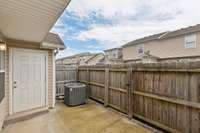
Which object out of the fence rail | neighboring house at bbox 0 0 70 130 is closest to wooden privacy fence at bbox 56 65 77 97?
neighboring house at bbox 0 0 70 130

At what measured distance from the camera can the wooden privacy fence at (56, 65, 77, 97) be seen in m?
7.28

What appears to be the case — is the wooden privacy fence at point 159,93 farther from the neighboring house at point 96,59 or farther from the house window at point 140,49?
the neighboring house at point 96,59

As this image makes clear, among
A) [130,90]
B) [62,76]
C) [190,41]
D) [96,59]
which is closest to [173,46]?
[190,41]

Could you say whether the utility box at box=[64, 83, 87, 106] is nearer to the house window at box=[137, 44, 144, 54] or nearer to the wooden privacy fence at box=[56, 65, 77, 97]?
the wooden privacy fence at box=[56, 65, 77, 97]

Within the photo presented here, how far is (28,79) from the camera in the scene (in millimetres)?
4766

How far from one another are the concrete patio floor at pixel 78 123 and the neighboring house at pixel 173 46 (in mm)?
11402

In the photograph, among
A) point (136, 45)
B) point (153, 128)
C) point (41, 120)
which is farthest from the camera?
point (136, 45)

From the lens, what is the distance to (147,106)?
3904 millimetres

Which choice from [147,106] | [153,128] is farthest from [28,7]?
[153,128]

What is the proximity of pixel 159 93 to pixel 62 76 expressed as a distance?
5436 millimetres

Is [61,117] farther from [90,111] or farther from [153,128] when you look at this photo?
[153,128]

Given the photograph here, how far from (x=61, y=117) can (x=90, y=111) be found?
1.17 m

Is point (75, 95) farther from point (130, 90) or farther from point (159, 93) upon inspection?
point (159, 93)

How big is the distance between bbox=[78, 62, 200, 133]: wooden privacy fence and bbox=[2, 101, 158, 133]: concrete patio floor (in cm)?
47
